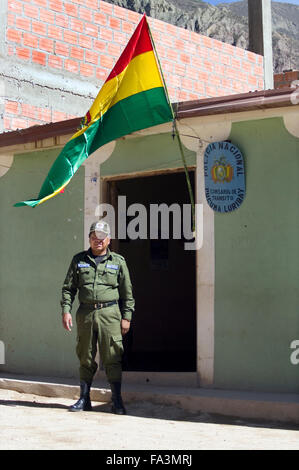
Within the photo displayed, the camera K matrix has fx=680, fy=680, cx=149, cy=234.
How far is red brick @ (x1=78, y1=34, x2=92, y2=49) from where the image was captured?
10703 mm

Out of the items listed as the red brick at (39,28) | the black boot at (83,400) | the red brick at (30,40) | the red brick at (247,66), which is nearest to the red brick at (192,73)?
the red brick at (247,66)

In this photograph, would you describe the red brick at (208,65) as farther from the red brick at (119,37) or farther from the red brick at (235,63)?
the red brick at (119,37)

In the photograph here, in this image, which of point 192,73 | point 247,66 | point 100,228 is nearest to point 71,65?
point 192,73

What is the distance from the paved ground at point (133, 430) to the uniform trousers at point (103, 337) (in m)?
0.47

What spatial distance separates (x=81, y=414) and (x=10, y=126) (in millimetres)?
4838

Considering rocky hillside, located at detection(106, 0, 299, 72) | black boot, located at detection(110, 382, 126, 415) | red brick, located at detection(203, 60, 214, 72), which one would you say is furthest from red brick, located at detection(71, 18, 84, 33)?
rocky hillside, located at detection(106, 0, 299, 72)

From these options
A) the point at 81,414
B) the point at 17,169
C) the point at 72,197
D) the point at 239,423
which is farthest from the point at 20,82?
the point at 239,423

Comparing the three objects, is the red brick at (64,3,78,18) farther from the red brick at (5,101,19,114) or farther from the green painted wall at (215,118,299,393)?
the green painted wall at (215,118,299,393)

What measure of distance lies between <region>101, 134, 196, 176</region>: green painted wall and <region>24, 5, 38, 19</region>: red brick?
325cm

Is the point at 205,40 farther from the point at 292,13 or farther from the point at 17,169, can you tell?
the point at 292,13

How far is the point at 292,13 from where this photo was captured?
2948 inches

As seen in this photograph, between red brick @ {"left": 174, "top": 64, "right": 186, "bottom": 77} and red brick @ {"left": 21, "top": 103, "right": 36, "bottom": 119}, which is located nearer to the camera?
red brick @ {"left": 21, "top": 103, "right": 36, "bottom": 119}

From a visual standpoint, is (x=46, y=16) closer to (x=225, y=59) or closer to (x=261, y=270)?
(x=225, y=59)

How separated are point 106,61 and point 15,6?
173 centimetres
